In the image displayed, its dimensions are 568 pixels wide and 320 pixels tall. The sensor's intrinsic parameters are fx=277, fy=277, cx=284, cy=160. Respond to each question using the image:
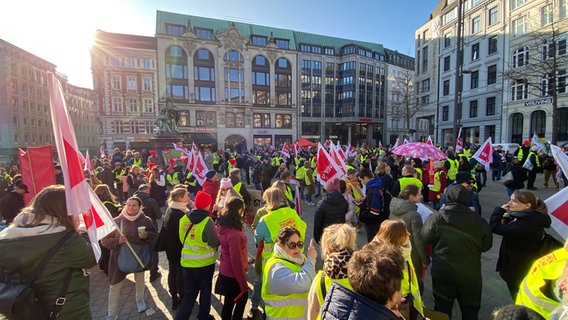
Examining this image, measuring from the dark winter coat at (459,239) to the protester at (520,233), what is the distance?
0.28 metres

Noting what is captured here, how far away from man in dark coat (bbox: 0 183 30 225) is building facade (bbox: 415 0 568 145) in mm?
26161

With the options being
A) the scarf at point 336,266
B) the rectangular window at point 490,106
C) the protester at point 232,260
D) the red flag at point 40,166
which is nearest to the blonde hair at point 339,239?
the scarf at point 336,266

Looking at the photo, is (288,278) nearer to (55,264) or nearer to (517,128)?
(55,264)

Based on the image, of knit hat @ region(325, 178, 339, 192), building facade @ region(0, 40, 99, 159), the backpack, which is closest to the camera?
the backpack

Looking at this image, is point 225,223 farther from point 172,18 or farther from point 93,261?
point 172,18

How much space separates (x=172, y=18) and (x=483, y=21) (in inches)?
1773

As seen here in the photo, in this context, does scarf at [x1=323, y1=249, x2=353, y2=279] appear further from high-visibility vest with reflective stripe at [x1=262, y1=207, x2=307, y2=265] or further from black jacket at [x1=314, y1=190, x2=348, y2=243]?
black jacket at [x1=314, y1=190, x2=348, y2=243]

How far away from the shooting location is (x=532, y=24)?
2711 cm

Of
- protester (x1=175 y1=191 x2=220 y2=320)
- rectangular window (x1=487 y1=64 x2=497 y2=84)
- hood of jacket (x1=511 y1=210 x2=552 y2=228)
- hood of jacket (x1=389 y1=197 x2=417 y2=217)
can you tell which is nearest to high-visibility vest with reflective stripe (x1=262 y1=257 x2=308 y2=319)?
protester (x1=175 y1=191 x2=220 y2=320)


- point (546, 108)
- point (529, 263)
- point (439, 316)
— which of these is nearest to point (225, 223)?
point (439, 316)

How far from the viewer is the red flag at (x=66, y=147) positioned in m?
2.54

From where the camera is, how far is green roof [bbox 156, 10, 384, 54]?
46281 millimetres

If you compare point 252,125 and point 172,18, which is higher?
point 172,18

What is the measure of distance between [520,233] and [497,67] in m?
37.2
